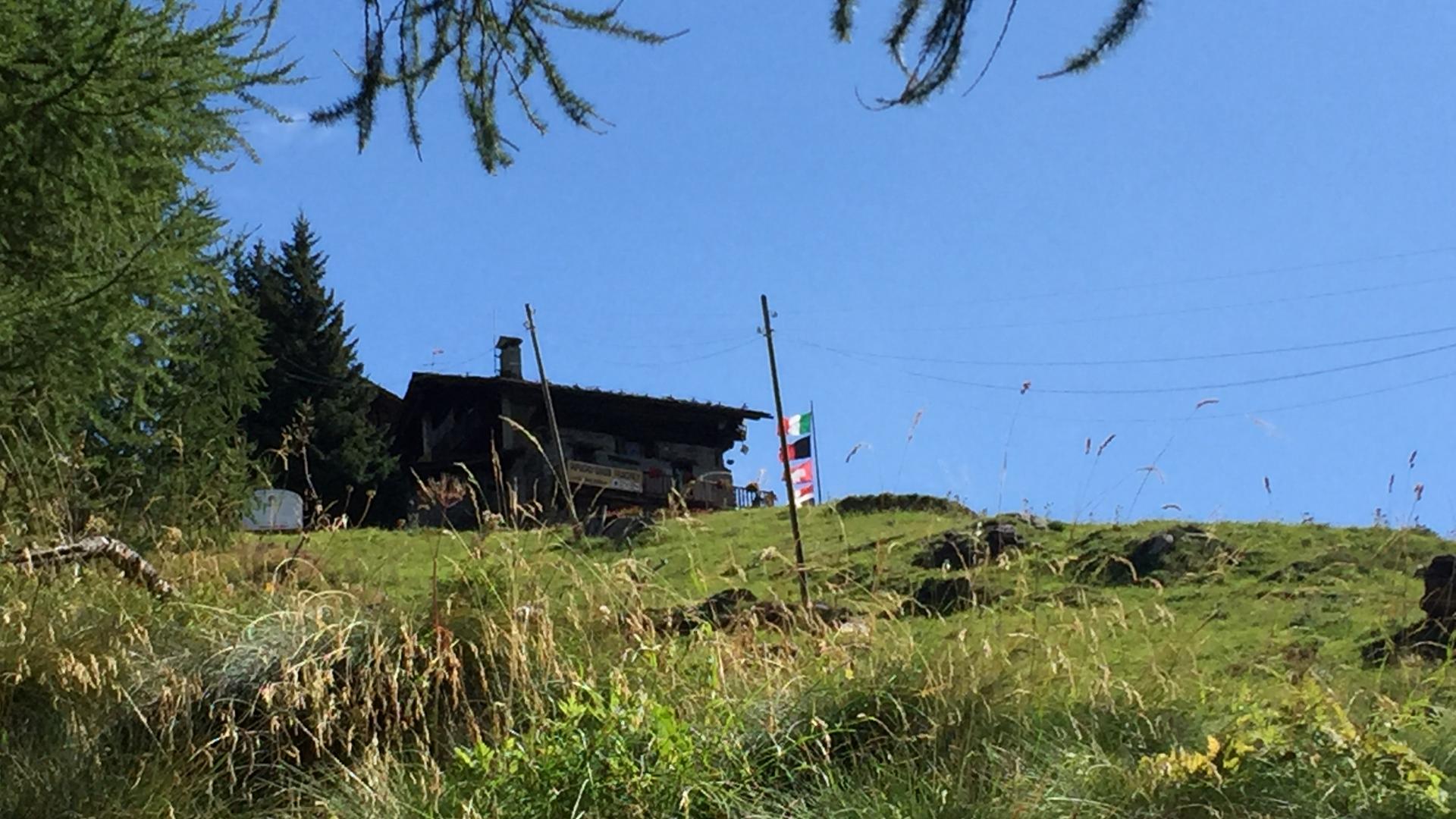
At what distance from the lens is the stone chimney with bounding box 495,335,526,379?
135 ft

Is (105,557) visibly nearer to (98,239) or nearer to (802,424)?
(98,239)

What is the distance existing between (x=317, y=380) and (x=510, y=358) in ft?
24.4

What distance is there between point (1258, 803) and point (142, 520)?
513cm

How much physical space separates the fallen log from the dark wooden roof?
33613mm

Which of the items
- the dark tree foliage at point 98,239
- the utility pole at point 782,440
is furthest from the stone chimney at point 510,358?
the dark tree foliage at point 98,239

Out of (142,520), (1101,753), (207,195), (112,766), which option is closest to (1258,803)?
(1101,753)

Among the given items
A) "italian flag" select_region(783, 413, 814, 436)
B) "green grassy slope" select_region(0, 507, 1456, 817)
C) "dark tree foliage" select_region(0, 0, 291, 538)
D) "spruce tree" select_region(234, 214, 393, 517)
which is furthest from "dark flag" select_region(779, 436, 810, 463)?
"green grassy slope" select_region(0, 507, 1456, 817)

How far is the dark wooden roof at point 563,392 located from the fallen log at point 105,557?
3361cm

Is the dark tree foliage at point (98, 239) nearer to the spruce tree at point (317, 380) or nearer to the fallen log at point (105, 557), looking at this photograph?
the fallen log at point (105, 557)

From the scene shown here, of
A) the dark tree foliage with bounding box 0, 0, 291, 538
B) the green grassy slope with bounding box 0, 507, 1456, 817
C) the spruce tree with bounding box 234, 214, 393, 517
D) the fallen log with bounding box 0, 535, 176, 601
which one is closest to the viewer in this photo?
the green grassy slope with bounding box 0, 507, 1456, 817

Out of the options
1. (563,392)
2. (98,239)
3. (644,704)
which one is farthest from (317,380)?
(644,704)

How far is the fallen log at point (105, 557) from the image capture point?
16.7 ft

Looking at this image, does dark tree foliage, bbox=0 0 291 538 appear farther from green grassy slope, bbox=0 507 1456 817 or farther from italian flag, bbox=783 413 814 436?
italian flag, bbox=783 413 814 436

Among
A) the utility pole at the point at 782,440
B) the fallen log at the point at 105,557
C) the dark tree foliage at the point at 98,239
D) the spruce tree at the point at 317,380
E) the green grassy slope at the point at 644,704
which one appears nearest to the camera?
the green grassy slope at the point at 644,704
